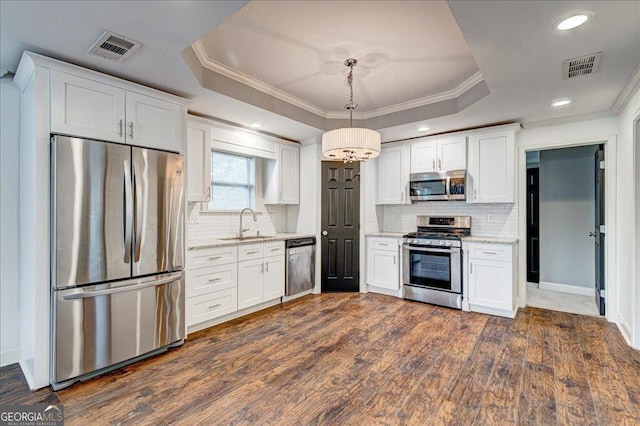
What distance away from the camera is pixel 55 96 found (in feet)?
7.77

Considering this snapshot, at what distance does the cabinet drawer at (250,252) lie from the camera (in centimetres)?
388

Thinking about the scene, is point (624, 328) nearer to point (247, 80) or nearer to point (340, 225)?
point (340, 225)

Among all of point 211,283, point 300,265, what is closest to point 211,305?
point 211,283


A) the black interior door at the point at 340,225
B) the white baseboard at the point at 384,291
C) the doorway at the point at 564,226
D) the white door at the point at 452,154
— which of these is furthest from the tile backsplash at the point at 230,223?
the doorway at the point at 564,226

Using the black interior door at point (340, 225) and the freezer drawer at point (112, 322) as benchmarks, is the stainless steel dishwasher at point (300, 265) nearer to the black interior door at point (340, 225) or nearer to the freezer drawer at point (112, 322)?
the black interior door at point (340, 225)

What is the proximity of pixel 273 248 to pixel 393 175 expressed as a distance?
228 cm

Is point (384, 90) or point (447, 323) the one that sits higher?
point (384, 90)

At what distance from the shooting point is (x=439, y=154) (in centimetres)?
466

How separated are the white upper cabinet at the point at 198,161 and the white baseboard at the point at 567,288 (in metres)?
5.53

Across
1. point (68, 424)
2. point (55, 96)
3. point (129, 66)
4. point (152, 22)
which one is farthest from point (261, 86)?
point (68, 424)

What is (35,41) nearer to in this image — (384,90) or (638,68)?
(384,90)

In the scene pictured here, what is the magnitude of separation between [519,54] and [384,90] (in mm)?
1597

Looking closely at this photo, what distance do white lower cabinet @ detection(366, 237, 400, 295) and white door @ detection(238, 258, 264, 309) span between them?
1838mm

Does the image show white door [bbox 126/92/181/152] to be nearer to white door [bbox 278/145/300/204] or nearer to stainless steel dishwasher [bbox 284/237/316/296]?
white door [bbox 278/145/300/204]
